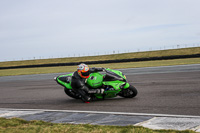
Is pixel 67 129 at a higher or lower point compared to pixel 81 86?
lower

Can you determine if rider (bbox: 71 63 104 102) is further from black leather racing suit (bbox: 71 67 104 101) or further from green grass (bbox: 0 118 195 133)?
green grass (bbox: 0 118 195 133)

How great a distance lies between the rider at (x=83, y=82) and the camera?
8.91m

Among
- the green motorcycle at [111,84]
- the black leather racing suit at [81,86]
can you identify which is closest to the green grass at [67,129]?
the black leather racing suit at [81,86]

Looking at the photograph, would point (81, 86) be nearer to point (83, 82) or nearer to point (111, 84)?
point (83, 82)

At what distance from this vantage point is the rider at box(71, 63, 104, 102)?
8914 mm

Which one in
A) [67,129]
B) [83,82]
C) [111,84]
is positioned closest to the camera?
[67,129]

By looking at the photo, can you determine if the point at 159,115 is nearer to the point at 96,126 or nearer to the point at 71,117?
the point at 96,126

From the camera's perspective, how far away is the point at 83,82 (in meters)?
9.02

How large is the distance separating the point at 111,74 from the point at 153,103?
1.87 m

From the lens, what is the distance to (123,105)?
313 inches

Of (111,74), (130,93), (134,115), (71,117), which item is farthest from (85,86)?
(134,115)

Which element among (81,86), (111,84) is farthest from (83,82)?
(111,84)

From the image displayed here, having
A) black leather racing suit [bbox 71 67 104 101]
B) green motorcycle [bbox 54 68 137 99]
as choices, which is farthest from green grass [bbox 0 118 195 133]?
green motorcycle [bbox 54 68 137 99]

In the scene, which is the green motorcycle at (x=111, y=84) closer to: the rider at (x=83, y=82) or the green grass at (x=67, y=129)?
the rider at (x=83, y=82)
